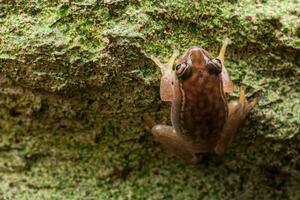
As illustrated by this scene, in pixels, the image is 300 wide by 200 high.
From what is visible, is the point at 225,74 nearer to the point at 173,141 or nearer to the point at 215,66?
the point at 215,66

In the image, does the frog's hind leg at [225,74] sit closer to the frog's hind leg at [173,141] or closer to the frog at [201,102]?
the frog at [201,102]

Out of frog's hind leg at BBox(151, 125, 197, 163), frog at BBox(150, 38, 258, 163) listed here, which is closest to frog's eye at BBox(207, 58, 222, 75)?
frog at BBox(150, 38, 258, 163)

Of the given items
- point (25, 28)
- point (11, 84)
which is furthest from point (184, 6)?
point (11, 84)

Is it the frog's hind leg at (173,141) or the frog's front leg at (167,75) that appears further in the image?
the frog's hind leg at (173,141)

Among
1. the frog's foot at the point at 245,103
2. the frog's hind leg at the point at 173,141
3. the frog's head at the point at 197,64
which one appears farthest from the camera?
the frog's hind leg at the point at 173,141

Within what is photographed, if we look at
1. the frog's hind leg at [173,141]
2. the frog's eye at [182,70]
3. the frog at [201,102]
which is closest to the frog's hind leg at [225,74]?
the frog at [201,102]

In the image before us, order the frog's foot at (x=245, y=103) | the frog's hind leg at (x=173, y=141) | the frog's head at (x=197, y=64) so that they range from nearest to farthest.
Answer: the frog's head at (x=197, y=64)
the frog's foot at (x=245, y=103)
the frog's hind leg at (x=173, y=141)

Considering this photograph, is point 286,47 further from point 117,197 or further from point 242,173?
point 117,197
